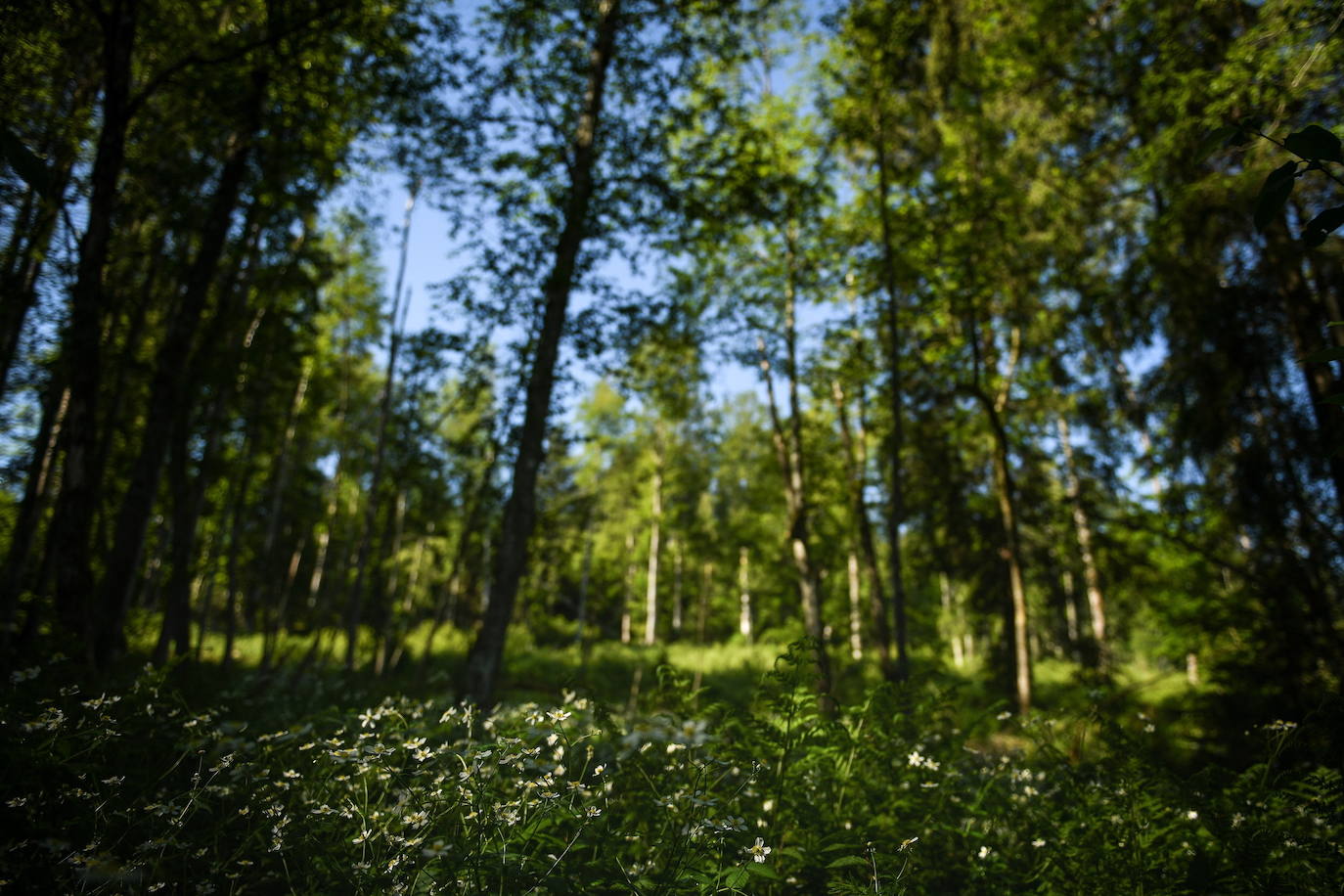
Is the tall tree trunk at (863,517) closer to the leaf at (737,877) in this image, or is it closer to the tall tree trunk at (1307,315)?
the tall tree trunk at (1307,315)

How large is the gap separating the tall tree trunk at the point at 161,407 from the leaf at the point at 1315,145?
28.6 feet

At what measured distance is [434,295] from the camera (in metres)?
8.44

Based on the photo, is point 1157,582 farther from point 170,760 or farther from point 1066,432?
point 170,760

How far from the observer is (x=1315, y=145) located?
1461 millimetres

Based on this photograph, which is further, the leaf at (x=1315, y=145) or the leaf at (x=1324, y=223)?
the leaf at (x=1324, y=223)

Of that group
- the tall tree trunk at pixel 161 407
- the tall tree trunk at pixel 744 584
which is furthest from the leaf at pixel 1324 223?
the tall tree trunk at pixel 744 584

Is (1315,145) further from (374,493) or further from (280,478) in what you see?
(280,478)

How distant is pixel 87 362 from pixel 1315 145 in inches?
264

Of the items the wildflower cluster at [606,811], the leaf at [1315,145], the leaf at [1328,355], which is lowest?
the wildflower cluster at [606,811]

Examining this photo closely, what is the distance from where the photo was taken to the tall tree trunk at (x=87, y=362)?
15.3 ft

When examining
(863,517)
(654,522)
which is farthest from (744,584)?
(863,517)

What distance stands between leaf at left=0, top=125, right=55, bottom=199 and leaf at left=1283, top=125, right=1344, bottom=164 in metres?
3.09

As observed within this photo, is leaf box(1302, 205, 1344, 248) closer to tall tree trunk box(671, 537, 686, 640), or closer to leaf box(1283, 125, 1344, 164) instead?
leaf box(1283, 125, 1344, 164)

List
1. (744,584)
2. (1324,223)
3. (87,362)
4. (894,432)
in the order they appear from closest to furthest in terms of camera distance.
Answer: (1324,223) < (87,362) < (894,432) < (744,584)
